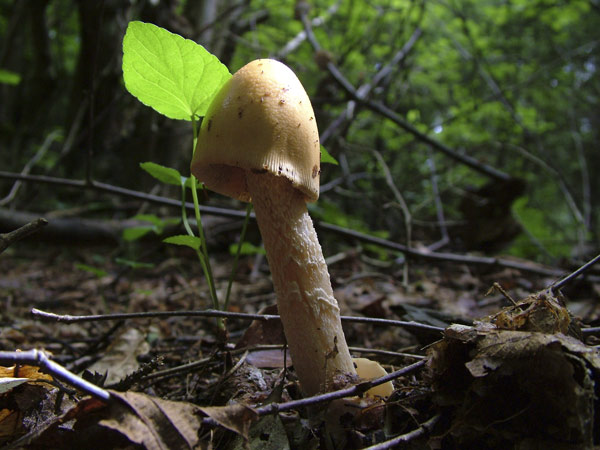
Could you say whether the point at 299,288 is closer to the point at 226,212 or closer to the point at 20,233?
the point at 20,233

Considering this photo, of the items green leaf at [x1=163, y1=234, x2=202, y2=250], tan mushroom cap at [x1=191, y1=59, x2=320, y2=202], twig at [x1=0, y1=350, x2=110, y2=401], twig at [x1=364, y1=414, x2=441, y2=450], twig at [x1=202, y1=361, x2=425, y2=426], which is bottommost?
twig at [x1=364, y1=414, x2=441, y2=450]

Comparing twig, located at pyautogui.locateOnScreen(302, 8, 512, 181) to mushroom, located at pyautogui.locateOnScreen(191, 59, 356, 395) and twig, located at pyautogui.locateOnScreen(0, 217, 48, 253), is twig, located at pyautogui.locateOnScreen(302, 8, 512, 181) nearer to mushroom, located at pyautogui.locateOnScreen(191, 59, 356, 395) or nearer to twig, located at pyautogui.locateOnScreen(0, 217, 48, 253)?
mushroom, located at pyautogui.locateOnScreen(191, 59, 356, 395)

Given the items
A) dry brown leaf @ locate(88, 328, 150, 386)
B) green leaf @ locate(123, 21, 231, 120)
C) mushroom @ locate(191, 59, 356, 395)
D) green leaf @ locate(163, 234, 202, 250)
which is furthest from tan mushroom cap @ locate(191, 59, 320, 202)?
dry brown leaf @ locate(88, 328, 150, 386)

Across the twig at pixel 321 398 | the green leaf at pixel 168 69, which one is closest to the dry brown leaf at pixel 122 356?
the twig at pixel 321 398

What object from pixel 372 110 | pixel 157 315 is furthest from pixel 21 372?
pixel 372 110

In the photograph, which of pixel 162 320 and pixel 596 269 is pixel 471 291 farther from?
pixel 162 320

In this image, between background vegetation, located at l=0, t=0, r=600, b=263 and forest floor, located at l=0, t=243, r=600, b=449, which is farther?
background vegetation, located at l=0, t=0, r=600, b=263

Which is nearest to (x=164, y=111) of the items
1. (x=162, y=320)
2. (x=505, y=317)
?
(x=505, y=317)
